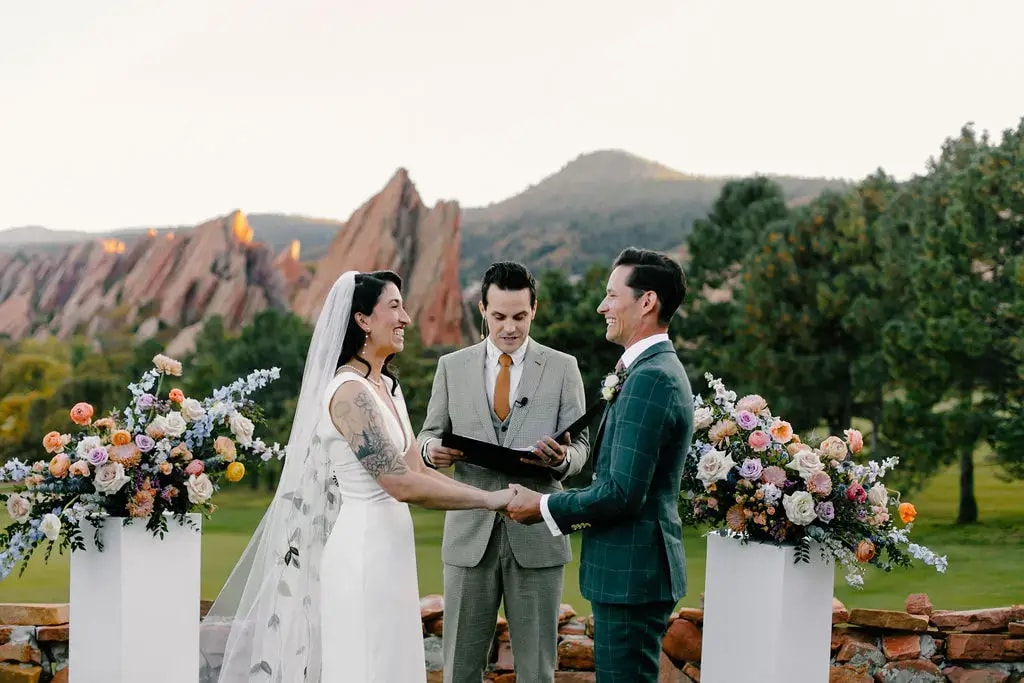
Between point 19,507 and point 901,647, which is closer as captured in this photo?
point 19,507

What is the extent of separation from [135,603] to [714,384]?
2.89 meters

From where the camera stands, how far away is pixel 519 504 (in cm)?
394

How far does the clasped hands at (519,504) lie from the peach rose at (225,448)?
1621mm

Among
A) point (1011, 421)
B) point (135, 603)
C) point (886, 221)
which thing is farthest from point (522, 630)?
point (886, 221)

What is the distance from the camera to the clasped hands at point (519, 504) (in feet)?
12.8

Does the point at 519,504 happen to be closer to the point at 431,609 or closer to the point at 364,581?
the point at 364,581

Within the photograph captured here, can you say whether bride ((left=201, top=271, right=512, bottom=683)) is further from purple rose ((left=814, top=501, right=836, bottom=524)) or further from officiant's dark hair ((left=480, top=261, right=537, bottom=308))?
purple rose ((left=814, top=501, right=836, bottom=524))

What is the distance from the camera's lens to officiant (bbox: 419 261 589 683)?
4.56 metres

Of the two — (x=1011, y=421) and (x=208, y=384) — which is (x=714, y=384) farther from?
(x=208, y=384)

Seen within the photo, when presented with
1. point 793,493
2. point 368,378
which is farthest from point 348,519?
point 793,493

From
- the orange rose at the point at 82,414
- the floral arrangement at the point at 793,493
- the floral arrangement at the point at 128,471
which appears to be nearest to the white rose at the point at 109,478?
the floral arrangement at the point at 128,471

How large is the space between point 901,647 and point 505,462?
295 cm

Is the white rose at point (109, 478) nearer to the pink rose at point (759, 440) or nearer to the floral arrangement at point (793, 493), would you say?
the floral arrangement at point (793, 493)

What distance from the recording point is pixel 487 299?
470cm
